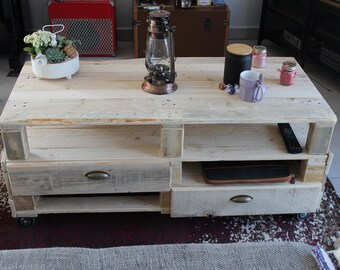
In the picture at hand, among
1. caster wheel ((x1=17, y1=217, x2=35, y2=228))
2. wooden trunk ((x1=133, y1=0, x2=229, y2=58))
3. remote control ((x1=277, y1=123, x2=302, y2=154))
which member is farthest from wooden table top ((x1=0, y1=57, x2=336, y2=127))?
wooden trunk ((x1=133, y1=0, x2=229, y2=58))

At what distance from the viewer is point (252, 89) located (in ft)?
4.94

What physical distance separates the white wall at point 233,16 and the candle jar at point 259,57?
1.58 meters

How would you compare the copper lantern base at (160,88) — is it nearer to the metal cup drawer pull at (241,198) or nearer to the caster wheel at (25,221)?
the metal cup drawer pull at (241,198)

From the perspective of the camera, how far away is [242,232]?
5.33 ft

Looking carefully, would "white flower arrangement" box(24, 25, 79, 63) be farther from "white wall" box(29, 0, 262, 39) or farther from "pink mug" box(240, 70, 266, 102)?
"white wall" box(29, 0, 262, 39)

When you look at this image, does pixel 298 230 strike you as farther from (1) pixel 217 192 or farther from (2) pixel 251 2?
(2) pixel 251 2

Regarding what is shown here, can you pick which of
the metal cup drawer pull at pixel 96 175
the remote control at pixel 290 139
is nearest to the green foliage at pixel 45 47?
the metal cup drawer pull at pixel 96 175

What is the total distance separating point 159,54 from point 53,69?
15.1 inches

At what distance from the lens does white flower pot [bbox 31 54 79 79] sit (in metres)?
1.61

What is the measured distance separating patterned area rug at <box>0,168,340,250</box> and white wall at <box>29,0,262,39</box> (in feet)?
5.98

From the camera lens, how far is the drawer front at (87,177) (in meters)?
1.48

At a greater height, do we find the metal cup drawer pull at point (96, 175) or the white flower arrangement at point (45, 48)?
the white flower arrangement at point (45, 48)

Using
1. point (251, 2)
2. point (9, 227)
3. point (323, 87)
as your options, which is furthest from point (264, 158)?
point (251, 2)

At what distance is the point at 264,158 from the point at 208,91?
0.99 ft
